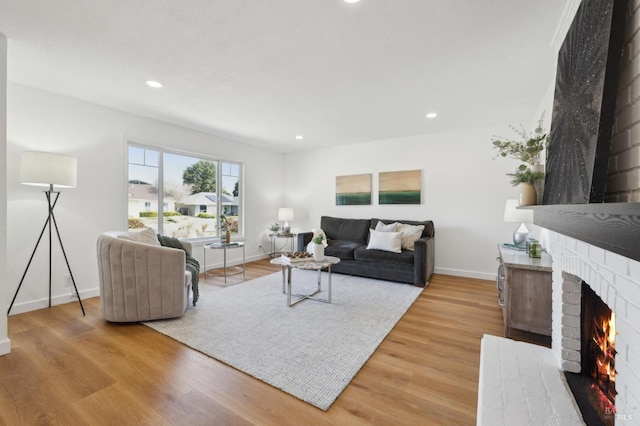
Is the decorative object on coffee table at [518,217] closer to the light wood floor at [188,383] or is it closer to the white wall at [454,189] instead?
the light wood floor at [188,383]

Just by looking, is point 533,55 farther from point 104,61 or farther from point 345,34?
point 104,61

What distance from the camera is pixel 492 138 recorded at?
4.05 meters

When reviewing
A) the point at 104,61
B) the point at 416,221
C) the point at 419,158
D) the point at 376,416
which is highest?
the point at 104,61

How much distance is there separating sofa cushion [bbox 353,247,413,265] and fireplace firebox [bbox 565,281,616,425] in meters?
2.34

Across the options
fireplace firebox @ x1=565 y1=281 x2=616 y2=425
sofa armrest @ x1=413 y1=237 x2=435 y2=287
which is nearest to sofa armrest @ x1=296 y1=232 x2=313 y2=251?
sofa armrest @ x1=413 y1=237 x2=435 y2=287

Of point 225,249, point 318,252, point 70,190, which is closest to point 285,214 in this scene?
point 225,249

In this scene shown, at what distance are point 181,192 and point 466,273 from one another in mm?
4823

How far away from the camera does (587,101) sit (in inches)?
47.6

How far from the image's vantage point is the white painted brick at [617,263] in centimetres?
84

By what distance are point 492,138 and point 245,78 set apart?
12.0ft

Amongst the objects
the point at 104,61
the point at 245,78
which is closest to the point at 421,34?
the point at 245,78

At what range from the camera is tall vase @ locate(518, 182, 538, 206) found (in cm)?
207

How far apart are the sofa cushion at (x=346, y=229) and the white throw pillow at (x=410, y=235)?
0.75 meters

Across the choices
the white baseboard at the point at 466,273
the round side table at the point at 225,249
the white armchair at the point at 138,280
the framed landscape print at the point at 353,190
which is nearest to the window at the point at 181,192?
the round side table at the point at 225,249
